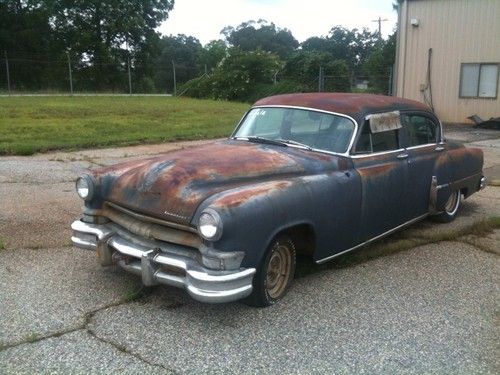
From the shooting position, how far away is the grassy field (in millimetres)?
11719

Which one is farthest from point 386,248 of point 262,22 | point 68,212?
point 262,22

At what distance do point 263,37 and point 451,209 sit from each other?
85459mm

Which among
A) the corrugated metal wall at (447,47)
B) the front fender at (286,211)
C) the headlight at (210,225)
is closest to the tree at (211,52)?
the corrugated metal wall at (447,47)

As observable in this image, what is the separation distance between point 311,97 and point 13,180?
16.3ft

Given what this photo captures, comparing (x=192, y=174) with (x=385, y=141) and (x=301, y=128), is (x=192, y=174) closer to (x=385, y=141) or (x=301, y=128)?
(x=301, y=128)

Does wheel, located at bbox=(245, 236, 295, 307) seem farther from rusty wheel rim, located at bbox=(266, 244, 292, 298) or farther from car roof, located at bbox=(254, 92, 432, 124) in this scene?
car roof, located at bbox=(254, 92, 432, 124)

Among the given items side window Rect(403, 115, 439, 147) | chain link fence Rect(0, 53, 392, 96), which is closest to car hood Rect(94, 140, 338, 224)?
side window Rect(403, 115, 439, 147)

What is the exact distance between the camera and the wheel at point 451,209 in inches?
250

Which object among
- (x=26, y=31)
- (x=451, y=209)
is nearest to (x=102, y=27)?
(x=26, y=31)

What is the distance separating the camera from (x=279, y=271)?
4.12 metres

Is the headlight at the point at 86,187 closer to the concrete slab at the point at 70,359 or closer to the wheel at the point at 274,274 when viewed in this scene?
the concrete slab at the point at 70,359

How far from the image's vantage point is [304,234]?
4.34 m

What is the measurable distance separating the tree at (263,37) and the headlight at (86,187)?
259 feet

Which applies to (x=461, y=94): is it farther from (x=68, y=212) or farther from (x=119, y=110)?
(x=68, y=212)
